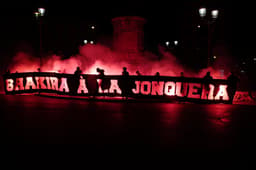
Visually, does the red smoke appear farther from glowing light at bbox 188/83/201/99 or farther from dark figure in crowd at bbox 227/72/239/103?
glowing light at bbox 188/83/201/99

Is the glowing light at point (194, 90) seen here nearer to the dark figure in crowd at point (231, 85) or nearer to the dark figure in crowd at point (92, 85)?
the dark figure in crowd at point (231, 85)

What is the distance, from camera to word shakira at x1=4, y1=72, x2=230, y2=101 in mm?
11477

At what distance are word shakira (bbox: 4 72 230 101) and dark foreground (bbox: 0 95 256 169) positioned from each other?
6.03 ft

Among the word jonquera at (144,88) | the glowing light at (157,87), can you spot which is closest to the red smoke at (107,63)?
the word jonquera at (144,88)

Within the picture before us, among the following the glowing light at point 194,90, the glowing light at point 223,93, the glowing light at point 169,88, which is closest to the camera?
the glowing light at point 223,93

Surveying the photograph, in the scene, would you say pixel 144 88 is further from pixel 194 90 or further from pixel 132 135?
pixel 132 135

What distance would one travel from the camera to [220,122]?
312 inches

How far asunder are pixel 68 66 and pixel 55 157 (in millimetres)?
12257

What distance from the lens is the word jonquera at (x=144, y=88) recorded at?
37.7 ft

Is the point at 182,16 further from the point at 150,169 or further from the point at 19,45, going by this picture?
the point at 150,169

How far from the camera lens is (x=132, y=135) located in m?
6.24

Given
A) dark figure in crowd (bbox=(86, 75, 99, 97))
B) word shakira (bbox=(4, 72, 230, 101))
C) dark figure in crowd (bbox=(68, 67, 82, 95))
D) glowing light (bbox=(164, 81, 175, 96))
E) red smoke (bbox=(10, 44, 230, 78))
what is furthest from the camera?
red smoke (bbox=(10, 44, 230, 78))

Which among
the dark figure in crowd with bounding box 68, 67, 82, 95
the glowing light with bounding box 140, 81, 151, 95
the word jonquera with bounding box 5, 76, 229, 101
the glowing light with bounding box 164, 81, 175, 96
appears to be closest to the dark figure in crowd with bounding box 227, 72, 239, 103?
the word jonquera with bounding box 5, 76, 229, 101

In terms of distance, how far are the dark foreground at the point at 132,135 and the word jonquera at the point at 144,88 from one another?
179cm
